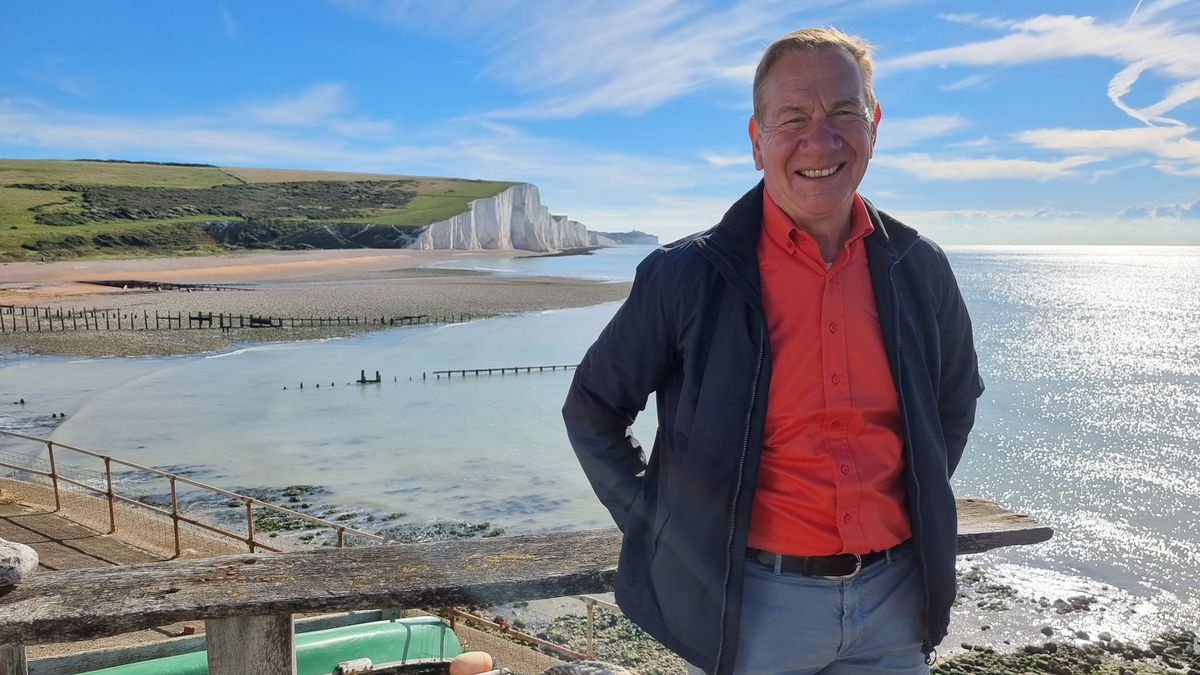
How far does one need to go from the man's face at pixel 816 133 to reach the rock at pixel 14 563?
182cm

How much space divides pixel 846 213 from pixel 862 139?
0.54ft

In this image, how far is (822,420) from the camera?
1669 millimetres

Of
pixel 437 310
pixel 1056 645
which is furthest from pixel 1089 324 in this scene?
pixel 1056 645

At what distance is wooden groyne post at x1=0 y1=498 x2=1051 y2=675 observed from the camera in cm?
169

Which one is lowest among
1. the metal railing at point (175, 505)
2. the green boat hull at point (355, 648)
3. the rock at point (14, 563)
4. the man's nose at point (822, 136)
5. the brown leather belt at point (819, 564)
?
the metal railing at point (175, 505)

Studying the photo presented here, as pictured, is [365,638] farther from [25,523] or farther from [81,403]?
[81,403]

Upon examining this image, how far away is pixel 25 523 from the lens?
31.7 ft

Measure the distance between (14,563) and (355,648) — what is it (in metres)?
2.74

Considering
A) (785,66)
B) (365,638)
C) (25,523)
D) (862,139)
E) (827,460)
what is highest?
(785,66)

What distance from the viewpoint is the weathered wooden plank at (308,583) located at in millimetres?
1683

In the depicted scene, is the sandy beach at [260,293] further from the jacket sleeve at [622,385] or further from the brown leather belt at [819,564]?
the brown leather belt at [819,564]

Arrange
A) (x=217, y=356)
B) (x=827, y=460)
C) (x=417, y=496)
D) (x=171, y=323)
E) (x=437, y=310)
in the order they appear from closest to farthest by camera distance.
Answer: (x=827, y=460) < (x=417, y=496) < (x=217, y=356) < (x=171, y=323) < (x=437, y=310)

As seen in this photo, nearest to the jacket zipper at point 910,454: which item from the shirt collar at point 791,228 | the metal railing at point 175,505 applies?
the shirt collar at point 791,228

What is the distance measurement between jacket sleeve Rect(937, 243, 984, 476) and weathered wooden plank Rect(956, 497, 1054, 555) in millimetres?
316
